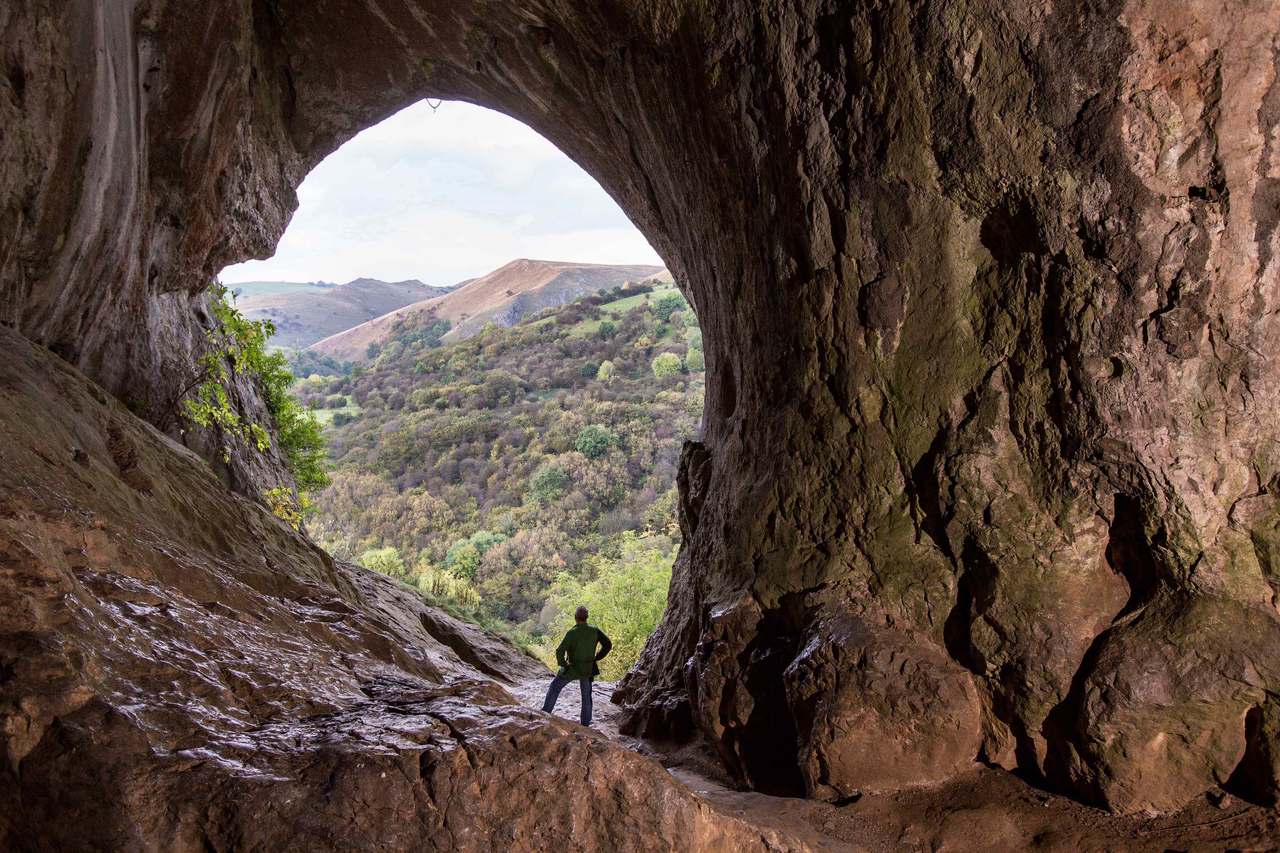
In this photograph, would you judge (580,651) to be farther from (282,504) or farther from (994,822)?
(282,504)

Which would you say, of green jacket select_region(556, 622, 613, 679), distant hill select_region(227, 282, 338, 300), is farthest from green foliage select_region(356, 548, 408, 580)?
distant hill select_region(227, 282, 338, 300)

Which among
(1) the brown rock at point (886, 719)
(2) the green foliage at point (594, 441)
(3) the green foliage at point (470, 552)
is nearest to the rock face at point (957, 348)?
(1) the brown rock at point (886, 719)

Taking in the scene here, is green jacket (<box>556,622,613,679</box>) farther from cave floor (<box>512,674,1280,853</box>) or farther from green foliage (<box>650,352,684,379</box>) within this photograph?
green foliage (<box>650,352,684,379</box>)

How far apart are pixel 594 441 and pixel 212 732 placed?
129 ft

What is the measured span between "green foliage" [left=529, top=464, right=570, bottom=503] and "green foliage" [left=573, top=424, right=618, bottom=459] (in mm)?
2172

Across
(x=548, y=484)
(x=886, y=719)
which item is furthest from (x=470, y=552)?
(x=886, y=719)

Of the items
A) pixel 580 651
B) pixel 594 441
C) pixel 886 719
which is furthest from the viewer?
pixel 594 441

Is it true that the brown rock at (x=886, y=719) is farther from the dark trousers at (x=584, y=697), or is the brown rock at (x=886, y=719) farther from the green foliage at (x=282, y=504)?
the green foliage at (x=282, y=504)

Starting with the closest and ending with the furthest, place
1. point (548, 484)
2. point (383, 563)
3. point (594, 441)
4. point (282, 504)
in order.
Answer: point (282, 504) → point (383, 563) → point (548, 484) → point (594, 441)

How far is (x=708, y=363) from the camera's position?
979 cm

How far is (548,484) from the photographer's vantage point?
40.3m

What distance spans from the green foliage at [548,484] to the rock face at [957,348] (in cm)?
3179

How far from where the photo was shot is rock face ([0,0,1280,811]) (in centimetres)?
443

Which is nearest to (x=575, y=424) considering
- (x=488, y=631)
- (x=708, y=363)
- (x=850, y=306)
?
(x=488, y=631)
